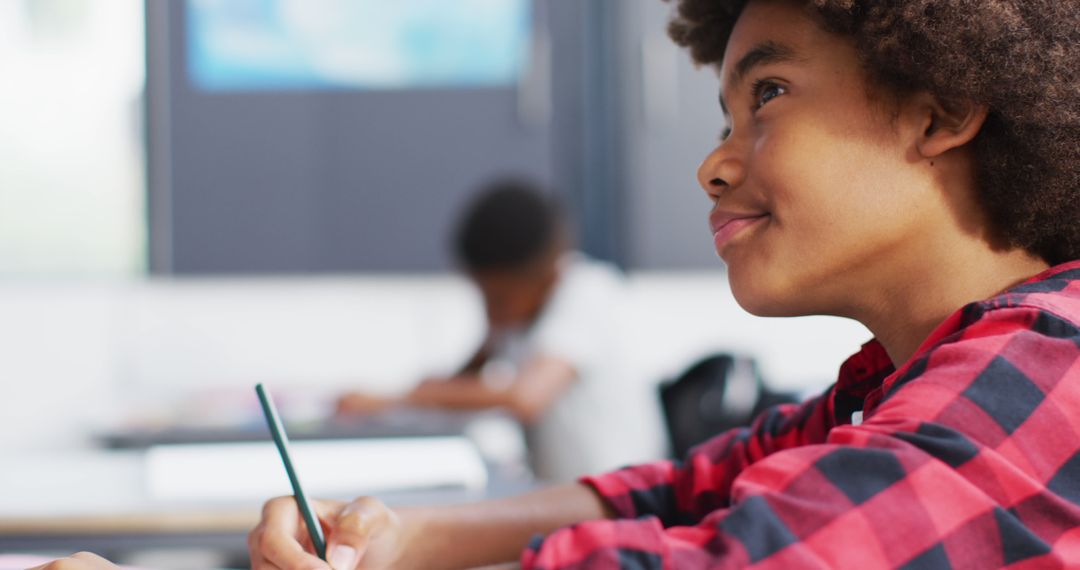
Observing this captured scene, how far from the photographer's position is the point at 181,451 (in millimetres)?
1613

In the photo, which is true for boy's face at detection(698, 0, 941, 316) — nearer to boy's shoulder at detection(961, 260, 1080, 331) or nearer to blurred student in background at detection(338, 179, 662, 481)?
boy's shoulder at detection(961, 260, 1080, 331)

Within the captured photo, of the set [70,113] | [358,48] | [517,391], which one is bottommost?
[517,391]

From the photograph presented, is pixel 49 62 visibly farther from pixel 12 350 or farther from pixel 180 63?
pixel 12 350

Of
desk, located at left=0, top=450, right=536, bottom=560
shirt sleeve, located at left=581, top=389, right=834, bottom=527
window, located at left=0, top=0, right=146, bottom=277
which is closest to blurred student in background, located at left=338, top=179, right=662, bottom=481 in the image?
window, located at left=0, top=0, right=146, bottom=277

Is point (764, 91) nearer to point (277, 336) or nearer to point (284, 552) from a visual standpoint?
point (284, 552)

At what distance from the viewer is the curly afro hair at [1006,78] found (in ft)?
2.61

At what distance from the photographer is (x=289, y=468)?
76 cm

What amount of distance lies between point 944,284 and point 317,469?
2.72 ft

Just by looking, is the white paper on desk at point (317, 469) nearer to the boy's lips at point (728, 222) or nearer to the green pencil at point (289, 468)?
the green pencil at point (289, 468)

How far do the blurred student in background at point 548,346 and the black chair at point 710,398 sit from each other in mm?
550

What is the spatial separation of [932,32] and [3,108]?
333 centimetres

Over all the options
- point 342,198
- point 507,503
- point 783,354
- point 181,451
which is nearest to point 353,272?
point 342,198

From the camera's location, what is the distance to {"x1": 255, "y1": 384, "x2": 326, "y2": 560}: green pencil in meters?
0.75

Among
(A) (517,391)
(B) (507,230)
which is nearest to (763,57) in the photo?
(A) (517,391)
